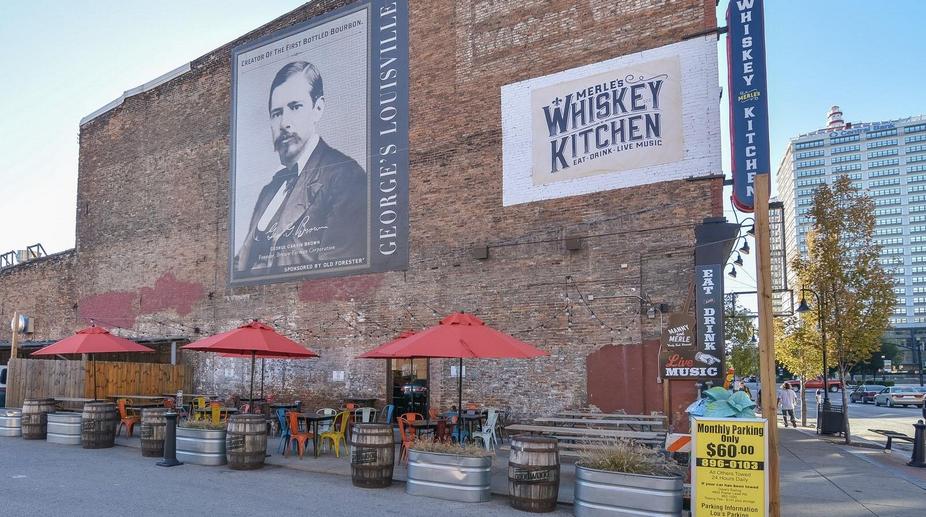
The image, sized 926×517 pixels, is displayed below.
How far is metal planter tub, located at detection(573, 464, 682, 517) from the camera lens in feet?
24.5

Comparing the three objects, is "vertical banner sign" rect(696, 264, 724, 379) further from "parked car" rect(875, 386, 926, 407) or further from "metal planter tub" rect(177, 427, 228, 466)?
"parked car" rect(875, 386, 926, 407)

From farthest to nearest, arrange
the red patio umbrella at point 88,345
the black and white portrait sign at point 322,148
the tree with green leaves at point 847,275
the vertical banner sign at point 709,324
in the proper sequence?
1. the black and white portrait sign at point 322,148
2. the tree with green leaves at point 847,275
3. the red patio umbrella at point 88,345
4. the vertical banner sign at point 709,324

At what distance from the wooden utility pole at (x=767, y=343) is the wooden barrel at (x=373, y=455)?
15.4ft

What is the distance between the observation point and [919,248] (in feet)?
474

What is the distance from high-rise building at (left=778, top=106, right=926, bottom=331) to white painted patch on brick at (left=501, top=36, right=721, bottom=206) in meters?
138

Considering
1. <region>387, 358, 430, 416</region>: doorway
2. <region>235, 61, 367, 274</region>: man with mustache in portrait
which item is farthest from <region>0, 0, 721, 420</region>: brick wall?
<region>235, 61, 367, 274</region>: man with mustache in portrait

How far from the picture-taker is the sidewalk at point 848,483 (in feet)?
28.5

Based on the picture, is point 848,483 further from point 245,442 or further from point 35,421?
point 35,421

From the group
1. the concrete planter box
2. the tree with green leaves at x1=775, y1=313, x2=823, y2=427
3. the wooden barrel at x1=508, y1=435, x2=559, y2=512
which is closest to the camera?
the wooden barrel at x1=508, y1=435, x2=559, y2=512

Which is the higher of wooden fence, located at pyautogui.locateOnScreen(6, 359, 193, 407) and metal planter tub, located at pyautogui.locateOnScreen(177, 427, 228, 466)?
wooden fence, located at pyautogui.locateOnScreen(6, 359, 193, 407)

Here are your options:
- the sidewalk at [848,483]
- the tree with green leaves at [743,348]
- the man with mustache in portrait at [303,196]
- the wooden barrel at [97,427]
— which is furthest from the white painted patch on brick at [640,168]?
the tree with green leaves at [743,348]

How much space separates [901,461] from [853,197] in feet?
24.6

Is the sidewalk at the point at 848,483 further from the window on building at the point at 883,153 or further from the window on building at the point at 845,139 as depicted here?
the window on building at the point at 883,153

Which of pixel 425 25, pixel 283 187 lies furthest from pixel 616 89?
pixel 283 187
